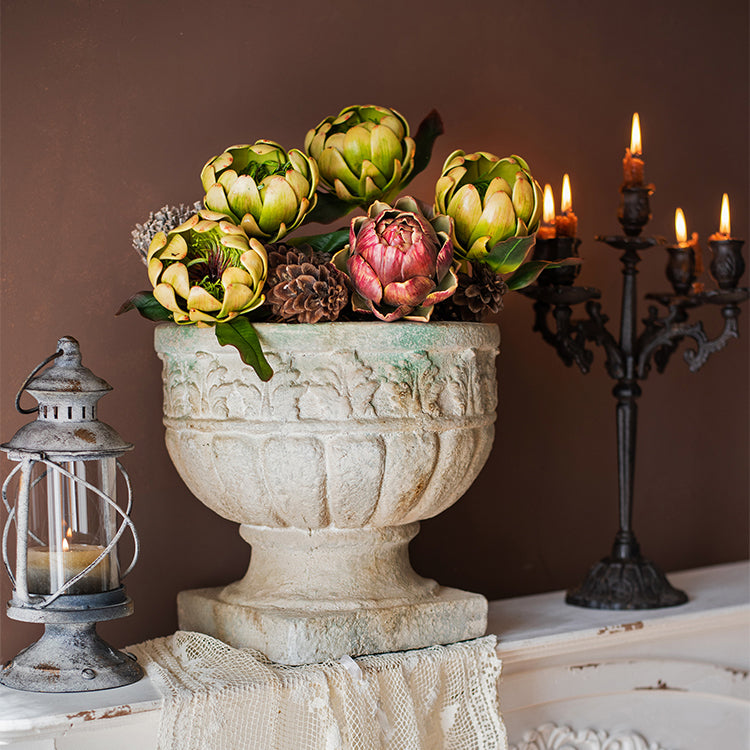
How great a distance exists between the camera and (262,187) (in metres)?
0.94

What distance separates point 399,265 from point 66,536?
41 cm

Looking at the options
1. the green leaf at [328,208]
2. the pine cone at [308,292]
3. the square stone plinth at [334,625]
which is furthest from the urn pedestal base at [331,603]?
the green leaf at [328,208]

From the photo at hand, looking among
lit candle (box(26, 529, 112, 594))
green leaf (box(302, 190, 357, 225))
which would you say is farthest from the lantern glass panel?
green leaf (box(302, 190, 357, 225))

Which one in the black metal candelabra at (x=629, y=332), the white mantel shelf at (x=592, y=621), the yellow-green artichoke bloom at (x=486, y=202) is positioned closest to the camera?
the yellow-green artichoke bloom at (x=486, y=202)

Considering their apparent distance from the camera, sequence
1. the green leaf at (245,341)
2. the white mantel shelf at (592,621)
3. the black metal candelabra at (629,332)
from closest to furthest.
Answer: the green leaf at (245,341)
the white mantel shelf at (592,621)
the black metal candelabra at (629,332)

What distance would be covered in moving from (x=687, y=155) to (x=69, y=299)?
39.5 inches

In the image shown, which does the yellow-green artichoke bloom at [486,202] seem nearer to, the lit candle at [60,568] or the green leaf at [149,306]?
the green leaf at [149,306]

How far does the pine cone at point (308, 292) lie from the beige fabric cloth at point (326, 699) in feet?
1.12

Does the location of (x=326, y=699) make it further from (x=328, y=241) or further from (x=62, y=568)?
(x=328, y=241)

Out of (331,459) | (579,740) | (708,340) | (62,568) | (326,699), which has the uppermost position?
(708,340)

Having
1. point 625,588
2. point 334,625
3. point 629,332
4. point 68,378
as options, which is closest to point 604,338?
point 629,332

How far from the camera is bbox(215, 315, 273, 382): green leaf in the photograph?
88 cm

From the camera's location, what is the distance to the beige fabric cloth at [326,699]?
890 millimetres

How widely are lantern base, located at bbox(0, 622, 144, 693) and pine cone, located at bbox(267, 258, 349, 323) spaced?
36cm
